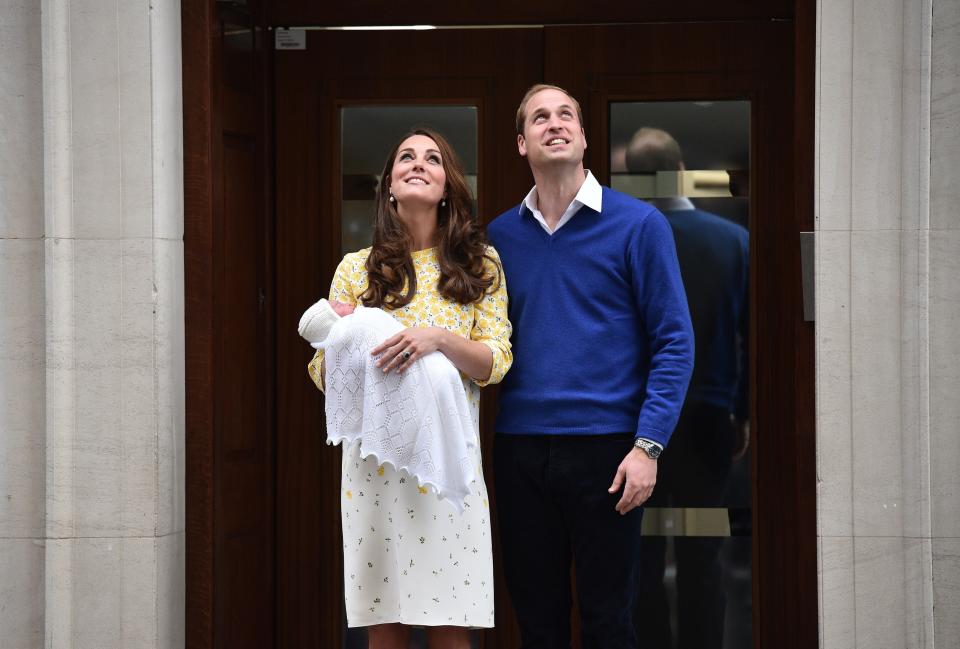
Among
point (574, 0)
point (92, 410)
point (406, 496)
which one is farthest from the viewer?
point (574, 0)

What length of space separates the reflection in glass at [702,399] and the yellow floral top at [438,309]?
1.33m

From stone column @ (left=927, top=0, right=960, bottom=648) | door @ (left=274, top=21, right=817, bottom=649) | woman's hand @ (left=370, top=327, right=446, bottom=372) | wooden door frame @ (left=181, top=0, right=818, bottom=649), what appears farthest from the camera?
door @ (left=274, top=21, right=817, bottom=649)

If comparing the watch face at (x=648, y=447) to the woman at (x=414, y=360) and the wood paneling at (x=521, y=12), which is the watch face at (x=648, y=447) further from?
the wood paneling at (x=521, y=12)

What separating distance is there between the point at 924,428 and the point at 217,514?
2279mm

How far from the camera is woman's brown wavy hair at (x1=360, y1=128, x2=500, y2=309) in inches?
134

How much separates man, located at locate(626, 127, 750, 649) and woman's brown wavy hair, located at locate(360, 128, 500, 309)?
125cm

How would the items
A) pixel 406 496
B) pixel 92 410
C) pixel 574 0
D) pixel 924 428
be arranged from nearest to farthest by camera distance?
pixel 406 496 → pixel 924 428 → pixel 92 410 → pixel 574 0

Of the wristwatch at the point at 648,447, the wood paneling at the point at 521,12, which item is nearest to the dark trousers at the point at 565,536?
the wristwatch at the point at 648,447

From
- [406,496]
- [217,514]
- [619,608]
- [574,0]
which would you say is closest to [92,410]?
[217,514]

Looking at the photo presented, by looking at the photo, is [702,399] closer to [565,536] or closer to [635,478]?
[565,536]

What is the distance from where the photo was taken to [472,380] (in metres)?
3.44

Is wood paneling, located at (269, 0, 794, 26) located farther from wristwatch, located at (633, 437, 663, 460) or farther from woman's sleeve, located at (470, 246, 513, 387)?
wristwatch, located at (633, 437, 663, 460)

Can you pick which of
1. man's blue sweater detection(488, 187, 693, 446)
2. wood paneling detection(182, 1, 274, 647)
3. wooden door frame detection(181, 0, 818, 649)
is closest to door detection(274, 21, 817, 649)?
wood paneling detection(182, 1, 274, 647)

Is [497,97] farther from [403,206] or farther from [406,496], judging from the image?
[406,496]
